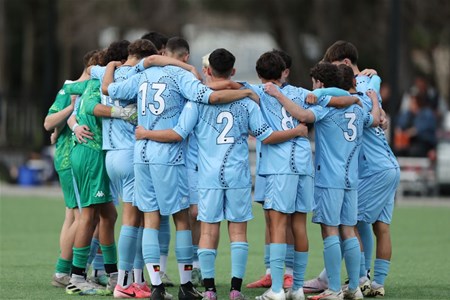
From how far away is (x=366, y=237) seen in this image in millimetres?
11297

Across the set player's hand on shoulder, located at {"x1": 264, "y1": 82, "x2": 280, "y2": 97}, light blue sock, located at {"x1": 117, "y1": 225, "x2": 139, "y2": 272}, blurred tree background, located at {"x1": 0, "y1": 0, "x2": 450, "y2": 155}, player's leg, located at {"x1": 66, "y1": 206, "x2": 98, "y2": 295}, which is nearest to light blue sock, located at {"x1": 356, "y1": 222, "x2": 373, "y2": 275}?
player's hand on shoulder, located at {"x1": 264, "y1": 82, "x2": 280, "y2": 97}

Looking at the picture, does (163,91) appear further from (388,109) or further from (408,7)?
(408,7)

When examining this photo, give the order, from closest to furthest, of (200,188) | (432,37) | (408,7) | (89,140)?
(200,188), (89,140), (408,7), (432,37)

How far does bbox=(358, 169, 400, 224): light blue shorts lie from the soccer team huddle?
1 centimetres

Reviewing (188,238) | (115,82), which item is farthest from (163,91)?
(188,238)

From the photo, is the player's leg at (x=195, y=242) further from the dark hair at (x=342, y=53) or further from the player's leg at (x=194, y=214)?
the dark hair at (x=342, y=53)

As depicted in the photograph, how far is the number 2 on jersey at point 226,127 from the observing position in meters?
9.99

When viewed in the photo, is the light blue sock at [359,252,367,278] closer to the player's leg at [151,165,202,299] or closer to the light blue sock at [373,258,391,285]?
the light blue sock at [373,258,391,285]

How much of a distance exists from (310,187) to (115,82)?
193 cm

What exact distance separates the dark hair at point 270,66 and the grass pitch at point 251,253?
194 centimetres

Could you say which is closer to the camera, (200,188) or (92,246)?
(200,188)

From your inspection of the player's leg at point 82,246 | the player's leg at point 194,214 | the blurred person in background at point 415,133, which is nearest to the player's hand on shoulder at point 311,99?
the player's leg at point 194,214

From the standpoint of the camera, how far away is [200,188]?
10.1 m

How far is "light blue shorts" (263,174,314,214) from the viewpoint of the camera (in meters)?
10.1
